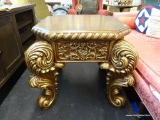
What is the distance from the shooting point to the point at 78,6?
282cm

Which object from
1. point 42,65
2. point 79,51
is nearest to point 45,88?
point 42,65

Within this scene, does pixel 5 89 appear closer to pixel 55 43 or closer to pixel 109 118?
pixel 55 43

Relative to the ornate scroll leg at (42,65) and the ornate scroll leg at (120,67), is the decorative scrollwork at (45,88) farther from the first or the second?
the ornate scroll leg at (120,67)

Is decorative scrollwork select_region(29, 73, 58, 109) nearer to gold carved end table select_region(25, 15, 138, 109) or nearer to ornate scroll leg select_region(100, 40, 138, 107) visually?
gold carved end table select_region(25, 15, 138, 109)

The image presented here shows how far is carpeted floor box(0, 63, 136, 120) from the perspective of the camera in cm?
94

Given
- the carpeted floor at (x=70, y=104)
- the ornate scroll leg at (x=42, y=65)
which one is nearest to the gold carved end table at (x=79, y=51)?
the ornate scroll leg at (x=42, y=65)

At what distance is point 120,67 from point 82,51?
0.81 ft

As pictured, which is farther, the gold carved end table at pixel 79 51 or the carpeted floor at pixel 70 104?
the carpeted floor at pixel 70 104

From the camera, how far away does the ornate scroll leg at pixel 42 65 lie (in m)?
0.76

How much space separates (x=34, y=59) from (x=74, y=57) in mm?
235

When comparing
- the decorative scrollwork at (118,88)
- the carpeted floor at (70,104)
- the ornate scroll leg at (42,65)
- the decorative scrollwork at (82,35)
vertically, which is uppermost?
the decorative scrollwork at (82,35)

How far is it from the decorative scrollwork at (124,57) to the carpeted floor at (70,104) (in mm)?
353

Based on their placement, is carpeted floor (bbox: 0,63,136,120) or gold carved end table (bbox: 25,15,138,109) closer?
gold carved end table (bbox: 25,15,138,109)

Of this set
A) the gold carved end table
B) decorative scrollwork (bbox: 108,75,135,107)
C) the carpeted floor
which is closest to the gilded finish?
the gold carved end table
